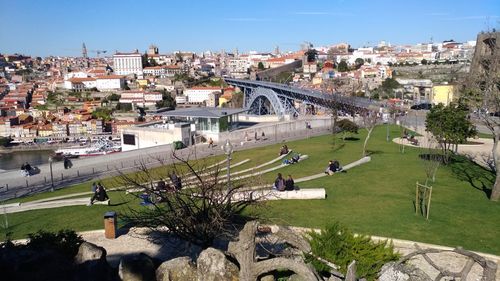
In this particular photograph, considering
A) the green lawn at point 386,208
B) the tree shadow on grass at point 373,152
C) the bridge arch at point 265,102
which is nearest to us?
the green lawn at point 386,208

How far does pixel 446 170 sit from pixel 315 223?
8.18 m

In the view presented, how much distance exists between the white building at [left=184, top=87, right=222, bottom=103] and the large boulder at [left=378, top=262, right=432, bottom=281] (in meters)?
101

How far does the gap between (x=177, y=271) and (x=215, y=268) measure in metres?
0.79

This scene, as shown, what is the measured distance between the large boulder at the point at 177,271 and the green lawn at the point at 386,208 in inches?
131

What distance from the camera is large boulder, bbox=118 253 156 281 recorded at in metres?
6.76

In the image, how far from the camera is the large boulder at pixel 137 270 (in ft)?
22.2

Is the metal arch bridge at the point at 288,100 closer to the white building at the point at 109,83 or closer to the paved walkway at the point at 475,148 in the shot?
the paved walkway at the point at 475,148

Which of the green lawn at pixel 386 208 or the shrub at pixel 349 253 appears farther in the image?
the green lawn at pixel 386 208

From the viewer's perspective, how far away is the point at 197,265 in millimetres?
6344

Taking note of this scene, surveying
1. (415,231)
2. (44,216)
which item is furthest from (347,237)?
(44,216)

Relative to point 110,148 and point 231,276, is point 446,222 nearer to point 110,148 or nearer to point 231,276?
point 231,276

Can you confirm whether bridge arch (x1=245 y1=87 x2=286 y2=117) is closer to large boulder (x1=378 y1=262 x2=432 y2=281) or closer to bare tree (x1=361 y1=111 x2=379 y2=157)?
bare tree (x1=361 y1=111 x2=379 y2=157)

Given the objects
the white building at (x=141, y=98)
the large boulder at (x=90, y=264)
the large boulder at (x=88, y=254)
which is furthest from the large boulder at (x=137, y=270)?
the white building at (x=141, y=98)

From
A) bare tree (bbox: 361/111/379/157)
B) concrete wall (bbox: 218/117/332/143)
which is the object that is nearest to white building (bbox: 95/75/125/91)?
concrete wall (bbox: 218/117/332/143)
